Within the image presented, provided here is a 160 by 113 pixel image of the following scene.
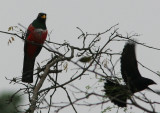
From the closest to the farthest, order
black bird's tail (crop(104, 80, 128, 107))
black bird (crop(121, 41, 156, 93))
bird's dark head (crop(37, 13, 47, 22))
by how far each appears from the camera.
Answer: black bird's tail (crop(104, 80, 128, 107))
black bird (crop(121, 41, 156, 93))
bird's dark head (crop(37, 13, 47, 22))

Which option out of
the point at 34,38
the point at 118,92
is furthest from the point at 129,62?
the point at 34,38

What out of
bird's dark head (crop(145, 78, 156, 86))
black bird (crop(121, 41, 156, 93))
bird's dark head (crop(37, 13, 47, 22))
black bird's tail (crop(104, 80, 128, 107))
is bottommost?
black bird's tail (crop(104, 80, 128, 107))

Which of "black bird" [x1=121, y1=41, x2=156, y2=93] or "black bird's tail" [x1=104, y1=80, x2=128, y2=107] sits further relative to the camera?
"black bird" [x1=121, y1=41, x2=156, y2=93]

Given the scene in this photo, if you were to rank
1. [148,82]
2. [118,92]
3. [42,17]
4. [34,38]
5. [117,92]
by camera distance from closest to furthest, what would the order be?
1. [118,92]
2. [117,92]
3. [148,82]
4. [34,38]
5. [42,17]

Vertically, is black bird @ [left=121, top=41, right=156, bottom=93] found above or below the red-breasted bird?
below

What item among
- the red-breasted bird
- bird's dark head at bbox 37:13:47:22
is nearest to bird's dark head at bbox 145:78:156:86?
the red-breasted bird

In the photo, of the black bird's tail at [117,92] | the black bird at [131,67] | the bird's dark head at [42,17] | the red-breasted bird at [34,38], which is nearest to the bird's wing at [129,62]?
the black bird at [131,67]

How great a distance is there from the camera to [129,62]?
12.5ft

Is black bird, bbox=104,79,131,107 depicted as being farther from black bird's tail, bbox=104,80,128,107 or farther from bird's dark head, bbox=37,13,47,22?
bird's dark head, bbox=37,13,47,22

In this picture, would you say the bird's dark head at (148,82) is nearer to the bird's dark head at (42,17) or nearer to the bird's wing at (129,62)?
the bird's wing at (129,62)

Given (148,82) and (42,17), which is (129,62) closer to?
(148,82)

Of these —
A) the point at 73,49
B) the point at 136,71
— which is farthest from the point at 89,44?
the point at 136,71

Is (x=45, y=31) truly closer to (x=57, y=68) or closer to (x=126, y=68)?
(x=126, y=68)

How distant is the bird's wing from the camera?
3.78 m
